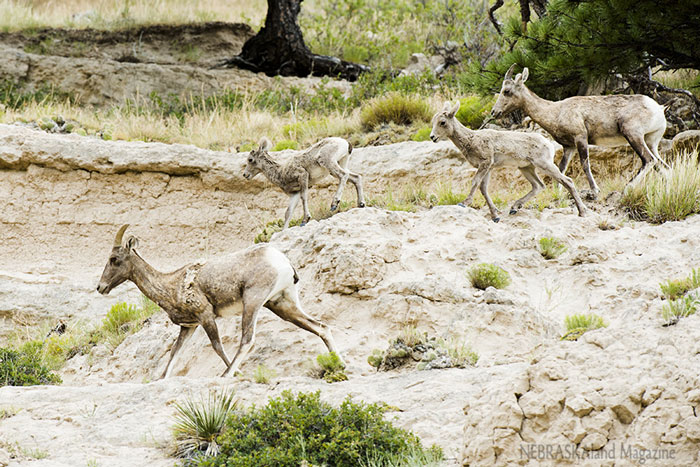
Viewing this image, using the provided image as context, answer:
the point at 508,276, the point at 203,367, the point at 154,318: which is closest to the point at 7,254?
the point at 154,318

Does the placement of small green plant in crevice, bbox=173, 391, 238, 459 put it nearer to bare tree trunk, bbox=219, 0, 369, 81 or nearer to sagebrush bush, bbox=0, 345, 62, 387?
sagebrush bush, bbox=0, 345, 62, 387

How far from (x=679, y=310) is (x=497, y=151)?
478cm

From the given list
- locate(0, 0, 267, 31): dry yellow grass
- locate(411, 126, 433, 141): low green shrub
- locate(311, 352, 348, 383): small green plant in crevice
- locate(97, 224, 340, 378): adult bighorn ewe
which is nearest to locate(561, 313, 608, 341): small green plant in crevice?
locate(311, 352, 348, 383): small green plant in crevice

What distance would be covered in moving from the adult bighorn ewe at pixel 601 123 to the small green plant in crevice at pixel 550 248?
5.16 feet

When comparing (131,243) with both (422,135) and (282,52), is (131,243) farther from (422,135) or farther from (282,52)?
(282,52)

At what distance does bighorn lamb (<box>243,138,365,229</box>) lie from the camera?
12.1 metres

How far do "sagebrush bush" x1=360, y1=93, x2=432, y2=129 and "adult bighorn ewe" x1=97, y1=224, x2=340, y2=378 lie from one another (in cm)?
874

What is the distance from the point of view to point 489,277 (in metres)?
9.97

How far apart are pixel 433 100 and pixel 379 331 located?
933 cm

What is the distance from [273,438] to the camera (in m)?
6.57

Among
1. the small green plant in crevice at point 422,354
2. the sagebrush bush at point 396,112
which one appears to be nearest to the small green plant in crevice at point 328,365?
the small green plant in crevice at point 422,354

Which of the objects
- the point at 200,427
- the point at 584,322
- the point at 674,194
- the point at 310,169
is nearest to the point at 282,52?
the point at 310,169

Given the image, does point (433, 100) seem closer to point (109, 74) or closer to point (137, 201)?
point (137, 201)

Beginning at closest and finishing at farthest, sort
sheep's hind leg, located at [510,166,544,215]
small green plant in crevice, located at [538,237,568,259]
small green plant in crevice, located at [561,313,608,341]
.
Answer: small green plant in crevice, located at [561,313,608,341]
small green plant in crevice, located at [538,237,568,259]
sheep's hind leg, located at [510,166,544,215]
